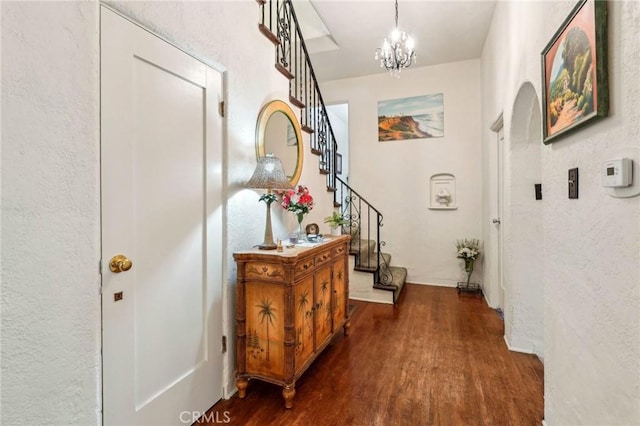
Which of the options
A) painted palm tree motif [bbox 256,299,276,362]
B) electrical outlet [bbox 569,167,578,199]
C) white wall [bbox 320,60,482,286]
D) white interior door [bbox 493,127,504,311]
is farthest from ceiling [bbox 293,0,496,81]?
painted palm tree motif [bbox 256,299,276,362]

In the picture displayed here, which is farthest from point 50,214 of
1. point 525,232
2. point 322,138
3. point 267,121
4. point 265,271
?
point 525,232

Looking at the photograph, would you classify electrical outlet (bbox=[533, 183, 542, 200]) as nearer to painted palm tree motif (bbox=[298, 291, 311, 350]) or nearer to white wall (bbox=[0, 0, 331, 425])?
painted palm tree motif (bbox=[298, 291, 311, 350])

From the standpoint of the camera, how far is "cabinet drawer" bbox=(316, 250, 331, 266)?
2373mm

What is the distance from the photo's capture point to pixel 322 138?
378 centimetres

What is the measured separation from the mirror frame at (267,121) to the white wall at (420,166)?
2.40 m

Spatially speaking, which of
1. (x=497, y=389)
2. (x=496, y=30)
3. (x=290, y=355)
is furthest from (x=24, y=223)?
(x=496, y=30)

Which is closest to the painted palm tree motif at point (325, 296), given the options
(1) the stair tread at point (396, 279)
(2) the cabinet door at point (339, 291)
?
(2) the cabinet door at point (339, 291)

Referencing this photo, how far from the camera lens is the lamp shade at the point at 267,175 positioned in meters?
2.11

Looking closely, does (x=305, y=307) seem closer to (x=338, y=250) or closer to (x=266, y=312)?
(x=266, y=312)

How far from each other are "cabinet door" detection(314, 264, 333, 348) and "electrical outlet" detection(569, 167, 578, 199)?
164 centimetres

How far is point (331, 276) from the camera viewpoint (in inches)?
105

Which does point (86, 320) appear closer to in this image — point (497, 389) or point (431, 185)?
point (497, 389)

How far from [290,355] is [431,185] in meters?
3.78

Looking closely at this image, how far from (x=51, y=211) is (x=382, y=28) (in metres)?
4.00
